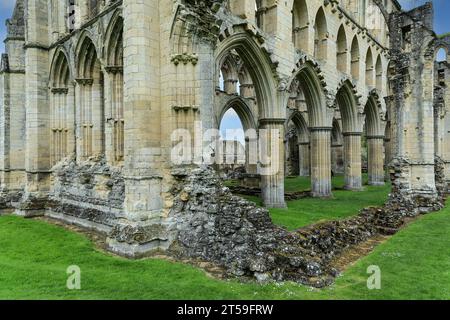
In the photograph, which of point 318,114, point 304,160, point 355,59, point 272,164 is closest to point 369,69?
point 355,59

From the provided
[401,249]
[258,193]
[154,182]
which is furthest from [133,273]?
[258,193]

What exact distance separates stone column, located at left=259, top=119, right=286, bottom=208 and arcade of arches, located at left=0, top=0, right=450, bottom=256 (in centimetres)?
5

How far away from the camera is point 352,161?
61.4 feet

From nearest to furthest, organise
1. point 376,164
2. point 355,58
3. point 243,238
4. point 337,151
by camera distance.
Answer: point 243,238 → point 355,58 → point 376,164 → point 337,151

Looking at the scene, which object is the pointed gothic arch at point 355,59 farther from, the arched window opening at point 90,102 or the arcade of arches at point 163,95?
the arched window opening at point 90,102

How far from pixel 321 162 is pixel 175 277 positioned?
11340 millimetres

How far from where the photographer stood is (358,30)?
18781 mm

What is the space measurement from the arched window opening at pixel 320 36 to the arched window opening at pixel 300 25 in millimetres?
1627

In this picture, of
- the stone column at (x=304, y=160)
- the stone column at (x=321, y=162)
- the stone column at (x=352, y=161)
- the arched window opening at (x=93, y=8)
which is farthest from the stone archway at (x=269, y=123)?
the stone column at (x=304, y=160)

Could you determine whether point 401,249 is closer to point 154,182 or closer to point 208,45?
point 154,182

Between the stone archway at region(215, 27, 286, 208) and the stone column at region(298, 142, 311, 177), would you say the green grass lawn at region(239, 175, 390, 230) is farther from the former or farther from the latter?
the stone column at region(298, 142, 311, 177)

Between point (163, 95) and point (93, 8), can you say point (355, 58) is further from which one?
point (163, 95)
